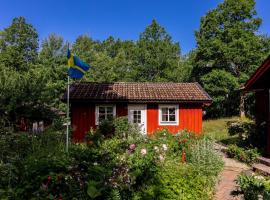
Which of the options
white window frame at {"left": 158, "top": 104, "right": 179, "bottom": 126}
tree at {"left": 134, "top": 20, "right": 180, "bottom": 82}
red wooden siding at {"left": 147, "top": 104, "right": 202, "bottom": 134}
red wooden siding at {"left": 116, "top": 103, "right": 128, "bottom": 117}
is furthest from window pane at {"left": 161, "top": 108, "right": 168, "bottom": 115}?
tree at {"left": 134, "top": 20, "right": 180, "bottom": 82}

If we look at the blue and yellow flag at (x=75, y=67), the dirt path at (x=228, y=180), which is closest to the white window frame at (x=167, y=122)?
the dirt path at (x=228, y=180)

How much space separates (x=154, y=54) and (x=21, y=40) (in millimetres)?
18335

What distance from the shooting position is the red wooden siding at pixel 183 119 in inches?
675

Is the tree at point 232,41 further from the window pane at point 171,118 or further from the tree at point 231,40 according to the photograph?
the window pane at point 171,118

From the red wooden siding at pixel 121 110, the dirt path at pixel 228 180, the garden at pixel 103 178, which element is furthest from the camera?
the red wooden siding at pixel 121 110

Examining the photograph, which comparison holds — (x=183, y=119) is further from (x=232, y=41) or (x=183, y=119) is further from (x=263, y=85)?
(x=232, y=41)

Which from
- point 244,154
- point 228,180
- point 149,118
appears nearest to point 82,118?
point 149,118

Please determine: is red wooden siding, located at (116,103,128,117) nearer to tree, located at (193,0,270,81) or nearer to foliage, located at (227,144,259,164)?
foliage, located at (227,144,259,164)

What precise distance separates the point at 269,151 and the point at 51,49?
3355cm

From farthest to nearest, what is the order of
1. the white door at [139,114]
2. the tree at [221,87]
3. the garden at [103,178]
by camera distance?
1. the tree at [221,87]
2. the white door at [139,114]
3. the garden at [103,178]

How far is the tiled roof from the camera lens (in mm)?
16562

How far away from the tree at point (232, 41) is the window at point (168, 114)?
13.8 m

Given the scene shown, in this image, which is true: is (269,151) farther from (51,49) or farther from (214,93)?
(51,49)

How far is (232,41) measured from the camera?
2975 centimetres
